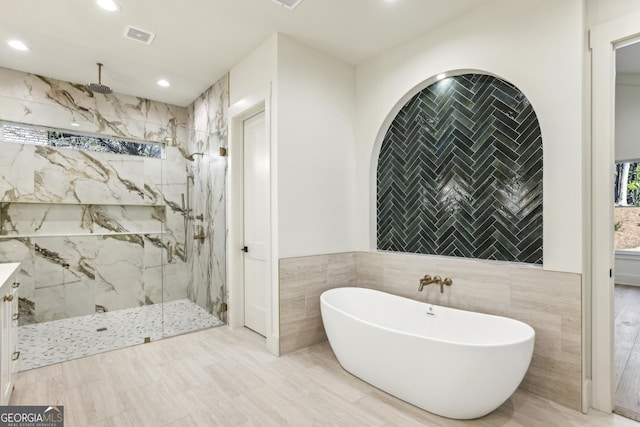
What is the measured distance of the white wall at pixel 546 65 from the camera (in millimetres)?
1989

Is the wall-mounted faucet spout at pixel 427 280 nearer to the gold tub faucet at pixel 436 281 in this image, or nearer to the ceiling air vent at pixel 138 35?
the gold tub faucet at pixel 436 281

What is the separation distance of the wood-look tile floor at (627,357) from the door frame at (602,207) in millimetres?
183

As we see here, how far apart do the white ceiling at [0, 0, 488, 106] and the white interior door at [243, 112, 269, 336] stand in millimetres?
834

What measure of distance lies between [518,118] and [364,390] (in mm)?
2298

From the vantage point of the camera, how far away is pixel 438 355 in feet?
5.84

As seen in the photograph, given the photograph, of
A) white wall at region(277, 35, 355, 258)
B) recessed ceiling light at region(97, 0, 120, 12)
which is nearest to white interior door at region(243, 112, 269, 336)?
white wall at region(277, 35, 355, 258)

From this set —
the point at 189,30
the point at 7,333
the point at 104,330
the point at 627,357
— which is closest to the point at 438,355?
the point at 627,357

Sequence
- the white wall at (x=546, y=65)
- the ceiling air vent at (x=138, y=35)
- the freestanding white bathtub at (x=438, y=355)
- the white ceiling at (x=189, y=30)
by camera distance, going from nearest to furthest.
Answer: the freestanding white bathtub at (x=438, y=355) < the white wall at (x=546, y=65) < the white ceiling at (x=189, y=30) < the ceiling air vent at (x=138, y=35)

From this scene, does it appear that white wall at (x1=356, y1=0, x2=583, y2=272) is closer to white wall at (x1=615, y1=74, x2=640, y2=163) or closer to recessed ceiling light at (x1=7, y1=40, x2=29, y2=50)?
white wall at (x1=615, y1=74, x2=640, y2=163)

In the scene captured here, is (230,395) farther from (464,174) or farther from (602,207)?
(602,207)

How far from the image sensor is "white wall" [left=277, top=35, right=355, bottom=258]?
111 inches

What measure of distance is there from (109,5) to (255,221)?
7.11 feet

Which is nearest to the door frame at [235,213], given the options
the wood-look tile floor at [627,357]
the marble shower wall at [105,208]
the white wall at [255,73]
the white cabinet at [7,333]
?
the white wall at [255,73]

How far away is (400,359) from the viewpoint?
77.2 inches
